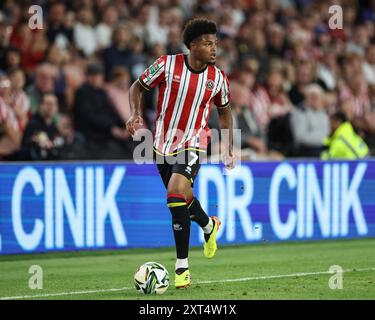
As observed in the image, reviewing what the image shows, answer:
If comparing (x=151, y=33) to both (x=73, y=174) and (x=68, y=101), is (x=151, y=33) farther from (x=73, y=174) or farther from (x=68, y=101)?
(x=73, y=174)

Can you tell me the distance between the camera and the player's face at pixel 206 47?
30.4ft

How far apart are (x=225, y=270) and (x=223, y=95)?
208 centimetres

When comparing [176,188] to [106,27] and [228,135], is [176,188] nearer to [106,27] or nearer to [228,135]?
[228,135]

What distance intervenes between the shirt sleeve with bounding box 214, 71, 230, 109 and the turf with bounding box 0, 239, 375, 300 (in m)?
1.77

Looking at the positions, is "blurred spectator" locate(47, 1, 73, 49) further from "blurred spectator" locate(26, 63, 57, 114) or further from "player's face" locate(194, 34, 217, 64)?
"player's face" locate(194, 34, 217, 64)

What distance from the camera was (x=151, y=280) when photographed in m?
8.80

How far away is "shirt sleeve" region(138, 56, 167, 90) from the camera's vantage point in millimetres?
9404

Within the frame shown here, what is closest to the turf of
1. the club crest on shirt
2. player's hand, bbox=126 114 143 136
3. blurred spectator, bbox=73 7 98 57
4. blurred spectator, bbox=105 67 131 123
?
player's hand, bbox=126 114 143 136

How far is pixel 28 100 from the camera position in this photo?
567 inches

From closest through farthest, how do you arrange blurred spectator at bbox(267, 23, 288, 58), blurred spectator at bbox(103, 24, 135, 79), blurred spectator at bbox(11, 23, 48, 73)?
blurred spectator at bbox(11, 23, 48, 73)
blurred spectator at bbox(103, 24, 135, 79)
blurred spectator at bbox(267, 23, 288, 58)

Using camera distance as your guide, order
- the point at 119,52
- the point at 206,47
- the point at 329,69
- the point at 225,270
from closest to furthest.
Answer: the point at 206,47 → the point at 225,270 → the point at 119,52 → the point at 329,69

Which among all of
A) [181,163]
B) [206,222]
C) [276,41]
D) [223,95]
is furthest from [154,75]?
[276,41]
